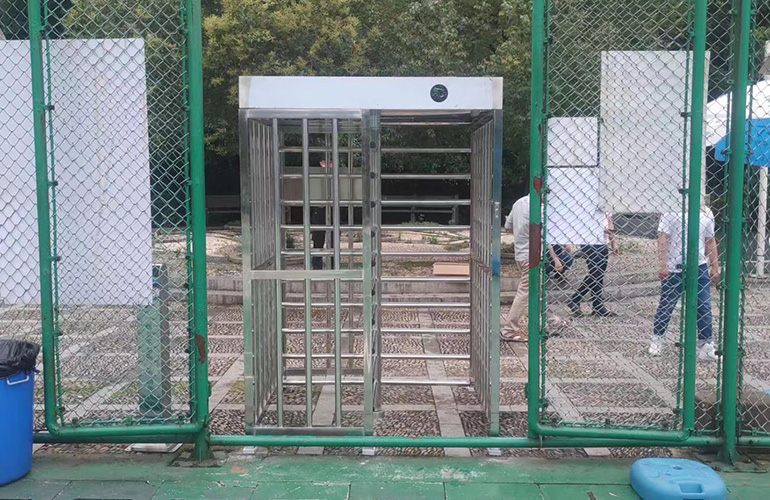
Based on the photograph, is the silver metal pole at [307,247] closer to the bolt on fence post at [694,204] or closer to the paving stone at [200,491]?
the paving stone at [200,491]

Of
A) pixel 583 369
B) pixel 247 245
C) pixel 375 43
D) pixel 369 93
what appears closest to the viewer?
pixel 369 93

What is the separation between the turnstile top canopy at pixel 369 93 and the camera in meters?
3.89

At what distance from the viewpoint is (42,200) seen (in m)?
3.70

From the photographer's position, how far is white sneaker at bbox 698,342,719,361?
233 inches

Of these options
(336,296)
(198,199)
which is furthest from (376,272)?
(198,199)

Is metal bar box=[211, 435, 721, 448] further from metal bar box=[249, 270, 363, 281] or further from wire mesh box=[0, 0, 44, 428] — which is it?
wire mesh box=[0, 0, 44, 428]

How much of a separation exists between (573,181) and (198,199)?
2033mm

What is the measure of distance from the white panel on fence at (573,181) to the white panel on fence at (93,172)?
7.18 ft

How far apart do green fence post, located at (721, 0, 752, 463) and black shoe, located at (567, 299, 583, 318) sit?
2697 millimetres

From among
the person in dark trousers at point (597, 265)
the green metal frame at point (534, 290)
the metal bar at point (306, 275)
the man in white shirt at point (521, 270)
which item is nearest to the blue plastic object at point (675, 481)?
the green metal frame at point (534, 290)

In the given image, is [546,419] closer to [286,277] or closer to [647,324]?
[286,277]

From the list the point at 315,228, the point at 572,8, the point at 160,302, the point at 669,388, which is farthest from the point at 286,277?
the point at 669,388

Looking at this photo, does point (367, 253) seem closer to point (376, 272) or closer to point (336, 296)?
point (336, 296)

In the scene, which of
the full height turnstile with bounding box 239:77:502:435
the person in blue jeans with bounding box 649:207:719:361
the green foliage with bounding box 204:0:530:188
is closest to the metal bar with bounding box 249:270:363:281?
the full height turnstile with bounding box 239:77:502:435
